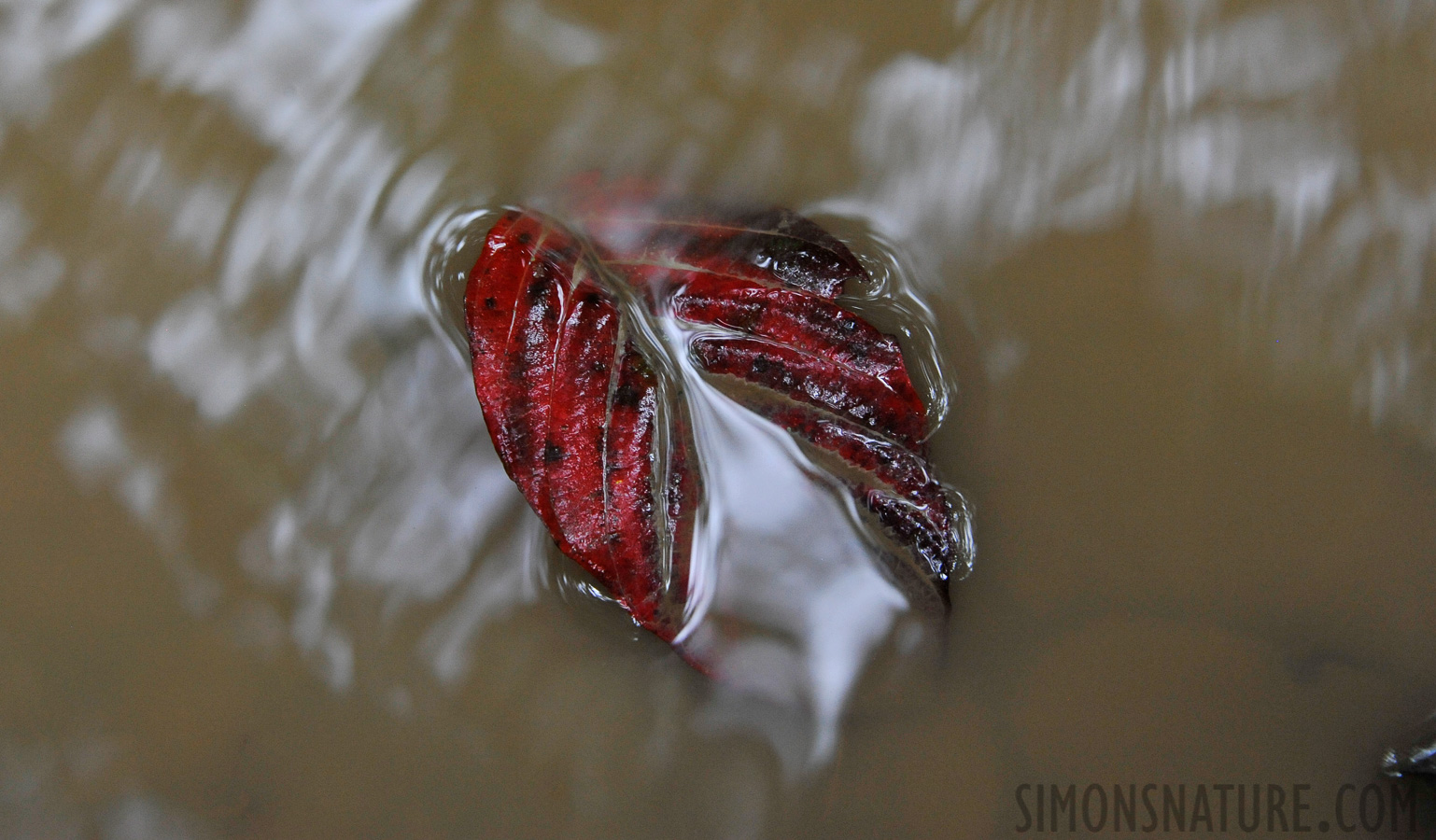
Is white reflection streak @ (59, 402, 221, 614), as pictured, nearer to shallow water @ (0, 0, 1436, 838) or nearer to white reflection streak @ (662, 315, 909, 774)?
shallow water @ (0, 0, 1436, 838)

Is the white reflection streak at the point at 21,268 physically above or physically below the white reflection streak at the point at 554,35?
below

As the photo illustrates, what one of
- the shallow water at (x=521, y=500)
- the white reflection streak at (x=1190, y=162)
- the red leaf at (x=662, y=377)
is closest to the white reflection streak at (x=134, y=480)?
the shallow water at (x=521, y=500)

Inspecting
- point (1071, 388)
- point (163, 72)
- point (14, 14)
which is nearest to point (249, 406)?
point (163, 72)

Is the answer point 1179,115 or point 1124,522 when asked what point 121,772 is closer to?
point 1124,522

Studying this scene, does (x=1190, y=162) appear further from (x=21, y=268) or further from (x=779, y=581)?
(x=21, y=268)

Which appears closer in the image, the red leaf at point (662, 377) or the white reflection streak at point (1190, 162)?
the red leaf at point (662, 377)

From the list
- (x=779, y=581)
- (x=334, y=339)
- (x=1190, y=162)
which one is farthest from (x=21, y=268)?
(x=1190, y=162)

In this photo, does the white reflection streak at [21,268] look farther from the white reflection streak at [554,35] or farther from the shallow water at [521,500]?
the white reflection streak at [554,35]
